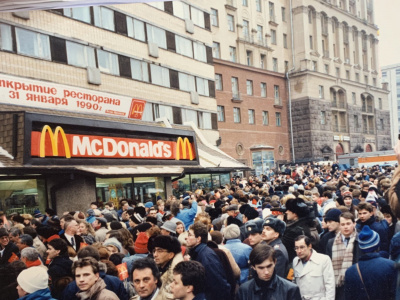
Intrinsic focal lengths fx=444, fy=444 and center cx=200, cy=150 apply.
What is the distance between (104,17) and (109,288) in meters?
21.8

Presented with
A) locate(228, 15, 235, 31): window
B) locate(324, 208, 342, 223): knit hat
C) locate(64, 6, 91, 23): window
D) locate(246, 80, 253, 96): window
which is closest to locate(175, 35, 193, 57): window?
locate(64, 6, 91, 23): window

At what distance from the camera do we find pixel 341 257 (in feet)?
20.3

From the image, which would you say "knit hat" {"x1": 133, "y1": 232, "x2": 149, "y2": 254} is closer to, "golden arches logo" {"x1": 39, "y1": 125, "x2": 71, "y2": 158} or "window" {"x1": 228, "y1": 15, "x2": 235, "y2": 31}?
"golden arches logo" {"x1": 39, "y1": 125, "x2": 71, "y2": 158}

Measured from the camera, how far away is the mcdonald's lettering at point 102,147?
16.0 m

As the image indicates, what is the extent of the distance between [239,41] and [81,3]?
41.6m

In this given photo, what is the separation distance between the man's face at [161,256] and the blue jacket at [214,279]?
0.58 metres

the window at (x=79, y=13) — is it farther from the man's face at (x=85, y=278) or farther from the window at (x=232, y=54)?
the window at (x=232, y=54)

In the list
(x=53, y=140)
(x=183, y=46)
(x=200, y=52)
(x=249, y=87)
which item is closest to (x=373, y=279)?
(x=53, y=140)

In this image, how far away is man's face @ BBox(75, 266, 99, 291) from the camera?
15.8 ft

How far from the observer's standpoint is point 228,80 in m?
42.3

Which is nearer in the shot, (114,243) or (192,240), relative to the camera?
(192,240)

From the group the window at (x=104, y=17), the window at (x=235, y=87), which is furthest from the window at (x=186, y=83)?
the window at (x=235, y=87)

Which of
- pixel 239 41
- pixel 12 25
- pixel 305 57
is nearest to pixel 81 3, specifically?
pixel 12 25

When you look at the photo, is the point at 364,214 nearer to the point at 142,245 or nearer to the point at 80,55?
the point at 142,245
